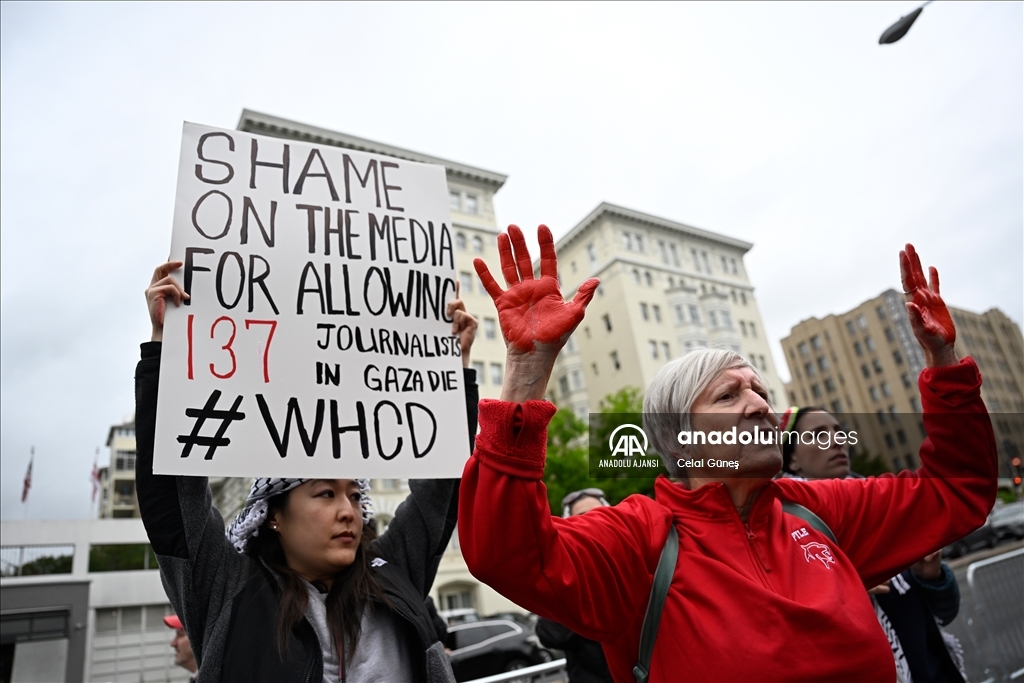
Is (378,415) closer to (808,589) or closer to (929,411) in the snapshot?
(808,589)

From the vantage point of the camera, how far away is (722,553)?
182cm

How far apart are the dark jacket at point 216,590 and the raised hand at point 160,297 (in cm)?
11

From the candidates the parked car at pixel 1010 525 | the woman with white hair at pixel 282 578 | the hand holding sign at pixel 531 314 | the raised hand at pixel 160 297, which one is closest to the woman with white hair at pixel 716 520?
the hand holding sign at pixel 531 314

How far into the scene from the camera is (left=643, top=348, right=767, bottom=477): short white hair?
81.2 inches

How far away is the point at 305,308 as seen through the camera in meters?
2.72

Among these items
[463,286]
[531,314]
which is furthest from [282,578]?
[463,286]

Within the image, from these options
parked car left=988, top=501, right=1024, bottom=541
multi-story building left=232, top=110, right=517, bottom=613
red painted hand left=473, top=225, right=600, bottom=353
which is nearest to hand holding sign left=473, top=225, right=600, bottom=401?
red painted hand left=473, top=225, right=600, bottom=353

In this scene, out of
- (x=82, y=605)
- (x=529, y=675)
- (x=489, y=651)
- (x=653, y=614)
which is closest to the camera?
(x=653, y=614)

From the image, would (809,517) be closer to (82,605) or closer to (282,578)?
(282,578)

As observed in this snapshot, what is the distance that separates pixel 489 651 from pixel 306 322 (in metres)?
11.4

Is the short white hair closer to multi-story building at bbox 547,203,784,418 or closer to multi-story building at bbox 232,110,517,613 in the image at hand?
multi-story building at bbox 232,110,517,613

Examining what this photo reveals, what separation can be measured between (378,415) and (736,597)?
4.88 ft

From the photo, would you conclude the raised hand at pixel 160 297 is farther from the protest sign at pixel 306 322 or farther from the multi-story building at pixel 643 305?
the multi-story building at pixel 643 305

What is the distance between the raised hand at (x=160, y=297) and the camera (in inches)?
96.1
